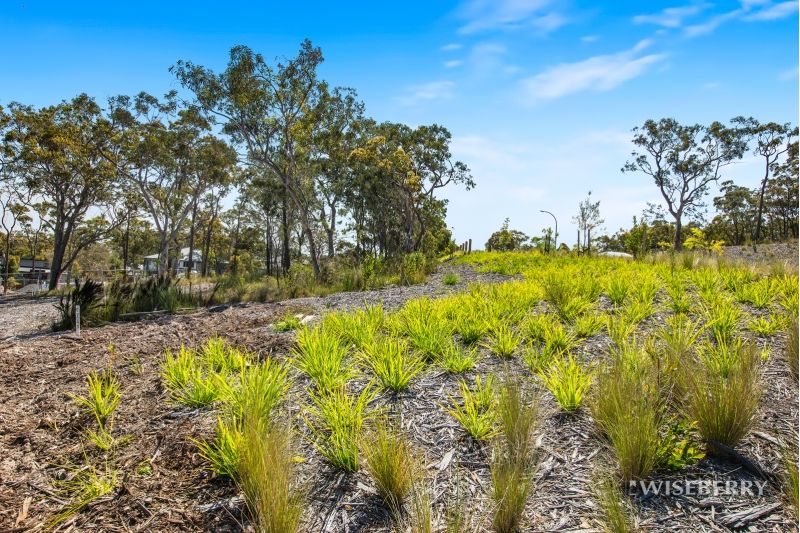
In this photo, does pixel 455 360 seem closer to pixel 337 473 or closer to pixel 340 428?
pixel 340 428

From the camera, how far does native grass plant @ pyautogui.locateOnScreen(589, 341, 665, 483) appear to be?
1984mm

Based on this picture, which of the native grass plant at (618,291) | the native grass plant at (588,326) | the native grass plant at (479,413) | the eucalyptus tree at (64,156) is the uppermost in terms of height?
the eucalyptus tree at (64,156)

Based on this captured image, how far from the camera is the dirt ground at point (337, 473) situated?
1.87 metres

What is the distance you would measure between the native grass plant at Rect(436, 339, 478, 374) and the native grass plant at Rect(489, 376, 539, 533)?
2.36 ft

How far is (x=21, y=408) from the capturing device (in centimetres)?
319

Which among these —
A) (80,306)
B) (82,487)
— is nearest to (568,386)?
(82,487)

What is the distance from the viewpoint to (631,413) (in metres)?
2.10

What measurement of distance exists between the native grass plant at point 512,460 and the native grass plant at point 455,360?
2.36 ft

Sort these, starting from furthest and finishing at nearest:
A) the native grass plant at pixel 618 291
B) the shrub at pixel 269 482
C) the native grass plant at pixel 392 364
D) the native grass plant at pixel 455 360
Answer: the native grass plant at pixel 618 291
the native grass plant at pixel 455 360
the native grass plant at pixel 392 364
the shrub at pixel 269 482

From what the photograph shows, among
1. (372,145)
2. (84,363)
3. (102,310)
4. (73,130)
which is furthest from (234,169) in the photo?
(84,363)

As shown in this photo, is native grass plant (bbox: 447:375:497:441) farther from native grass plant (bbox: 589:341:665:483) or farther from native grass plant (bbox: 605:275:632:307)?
native grass plant (bbox: 605:275:632:307)

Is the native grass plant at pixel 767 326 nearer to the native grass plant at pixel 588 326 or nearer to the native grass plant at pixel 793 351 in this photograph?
the native grass plant at pixel 793 351

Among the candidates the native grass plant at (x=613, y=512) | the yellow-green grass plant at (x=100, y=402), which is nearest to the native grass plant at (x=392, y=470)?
the native grass plant at (x=613, y=512)

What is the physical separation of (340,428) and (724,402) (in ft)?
6.78
